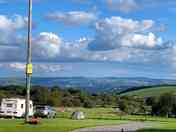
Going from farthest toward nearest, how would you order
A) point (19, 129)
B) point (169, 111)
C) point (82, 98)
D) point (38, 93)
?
point (82, 98) → point (38, 93) → point (169, 111) → point (19, 129)

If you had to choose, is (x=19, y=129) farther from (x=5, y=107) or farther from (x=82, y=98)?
(x=82, y=98)

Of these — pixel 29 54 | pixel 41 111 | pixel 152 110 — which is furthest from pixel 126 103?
pixel 29 54

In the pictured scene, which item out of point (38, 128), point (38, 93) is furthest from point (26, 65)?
point (38, 93)

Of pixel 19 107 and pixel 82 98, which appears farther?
pixel 82 98

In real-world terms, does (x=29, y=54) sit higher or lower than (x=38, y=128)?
higher

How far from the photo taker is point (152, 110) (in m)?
108

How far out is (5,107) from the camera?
66.7 meters

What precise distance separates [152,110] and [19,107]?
47101 millimetres

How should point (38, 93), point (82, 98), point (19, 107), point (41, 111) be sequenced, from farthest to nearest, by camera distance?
point (82, 98) → point (38, 93) → point (41, 111) → point (19, 107)

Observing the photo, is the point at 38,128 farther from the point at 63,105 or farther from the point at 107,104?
the point at 107,104

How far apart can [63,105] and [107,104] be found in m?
17.5

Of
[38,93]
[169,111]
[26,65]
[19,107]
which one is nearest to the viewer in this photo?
[26,65]

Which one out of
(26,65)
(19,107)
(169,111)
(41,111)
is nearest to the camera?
(26,65)

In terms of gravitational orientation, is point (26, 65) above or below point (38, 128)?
above
